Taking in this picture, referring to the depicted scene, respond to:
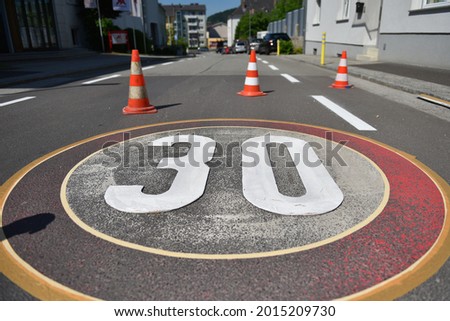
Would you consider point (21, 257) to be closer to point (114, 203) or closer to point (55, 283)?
point (55, 283)

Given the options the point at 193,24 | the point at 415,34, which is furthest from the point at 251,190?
the point at 193,24

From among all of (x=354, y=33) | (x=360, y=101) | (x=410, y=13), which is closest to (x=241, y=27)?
(x=354, y=33)

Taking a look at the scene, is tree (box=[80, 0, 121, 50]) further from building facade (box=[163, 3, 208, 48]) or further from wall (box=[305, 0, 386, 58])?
building facade (box=[163, 3, 208, 48])

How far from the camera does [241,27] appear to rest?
3863 inches

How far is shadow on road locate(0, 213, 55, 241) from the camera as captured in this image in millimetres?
2406

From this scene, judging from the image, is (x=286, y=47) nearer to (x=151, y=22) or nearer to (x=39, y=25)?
Answer: (x=39, y=25)

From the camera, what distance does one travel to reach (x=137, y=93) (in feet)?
20.8

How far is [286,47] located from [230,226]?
30.9 metres

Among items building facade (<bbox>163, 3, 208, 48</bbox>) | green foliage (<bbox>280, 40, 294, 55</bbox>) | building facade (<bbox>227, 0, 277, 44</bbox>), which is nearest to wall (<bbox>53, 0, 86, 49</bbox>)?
green foliage (<bbox>280, 40, 294, 55</bbox>)

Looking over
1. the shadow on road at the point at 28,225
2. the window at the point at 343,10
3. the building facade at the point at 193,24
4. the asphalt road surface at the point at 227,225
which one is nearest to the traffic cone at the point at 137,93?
the asphalt road surface at the point at 227,225

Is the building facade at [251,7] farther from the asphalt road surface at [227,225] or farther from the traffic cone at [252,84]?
the asphalt road surface at [227,225]

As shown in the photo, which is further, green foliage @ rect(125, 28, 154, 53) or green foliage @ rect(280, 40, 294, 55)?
green foliage @ rect(125, 28, 154, 53)

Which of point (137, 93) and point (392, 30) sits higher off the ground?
point (392, 30)

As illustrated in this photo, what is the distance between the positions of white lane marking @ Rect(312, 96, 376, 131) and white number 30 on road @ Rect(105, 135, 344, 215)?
1.67 meters
